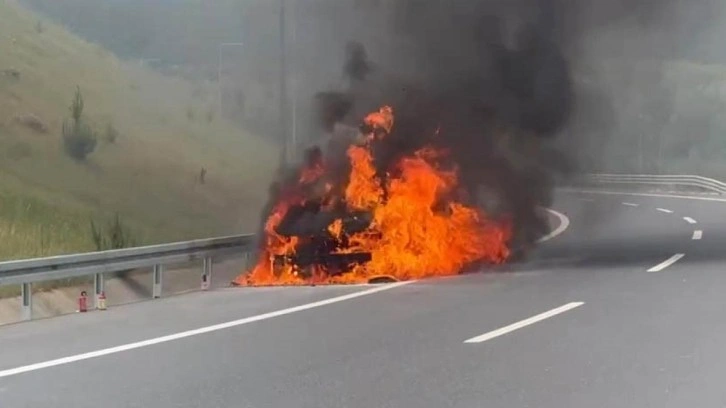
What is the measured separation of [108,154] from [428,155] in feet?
53.3

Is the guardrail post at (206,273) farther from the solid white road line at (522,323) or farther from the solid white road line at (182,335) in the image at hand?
the solid white road line at (522,323)

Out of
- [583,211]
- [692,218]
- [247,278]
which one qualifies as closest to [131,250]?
[247,278]

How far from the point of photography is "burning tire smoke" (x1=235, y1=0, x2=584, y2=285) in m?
15.4

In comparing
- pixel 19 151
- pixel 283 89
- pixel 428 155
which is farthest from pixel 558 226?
pixel 19 151

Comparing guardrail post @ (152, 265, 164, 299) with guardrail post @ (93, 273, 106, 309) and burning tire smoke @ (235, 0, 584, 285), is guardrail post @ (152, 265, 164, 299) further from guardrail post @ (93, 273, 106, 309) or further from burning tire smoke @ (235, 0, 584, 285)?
burning tire smoke @ (235, 0, 584, 285)

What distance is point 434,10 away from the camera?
19109mm

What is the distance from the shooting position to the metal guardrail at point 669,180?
141 feet

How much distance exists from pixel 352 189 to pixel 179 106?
27.3 meters

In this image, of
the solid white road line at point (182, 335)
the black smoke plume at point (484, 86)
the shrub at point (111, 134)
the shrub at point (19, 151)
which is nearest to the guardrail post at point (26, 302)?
the solid white road line at point (182, 335)

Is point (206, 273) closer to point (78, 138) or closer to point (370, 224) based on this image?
point (370, 224)

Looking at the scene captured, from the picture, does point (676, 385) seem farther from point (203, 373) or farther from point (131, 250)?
point (131, 250)

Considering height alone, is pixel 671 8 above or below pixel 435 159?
above

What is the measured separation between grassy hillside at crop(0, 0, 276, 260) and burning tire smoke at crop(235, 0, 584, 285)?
5.03 metres

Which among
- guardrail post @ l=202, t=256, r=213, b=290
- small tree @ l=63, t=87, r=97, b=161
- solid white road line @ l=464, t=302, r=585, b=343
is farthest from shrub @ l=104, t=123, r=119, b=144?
solid white road line @ l=464, t=302, r=585, b=343
